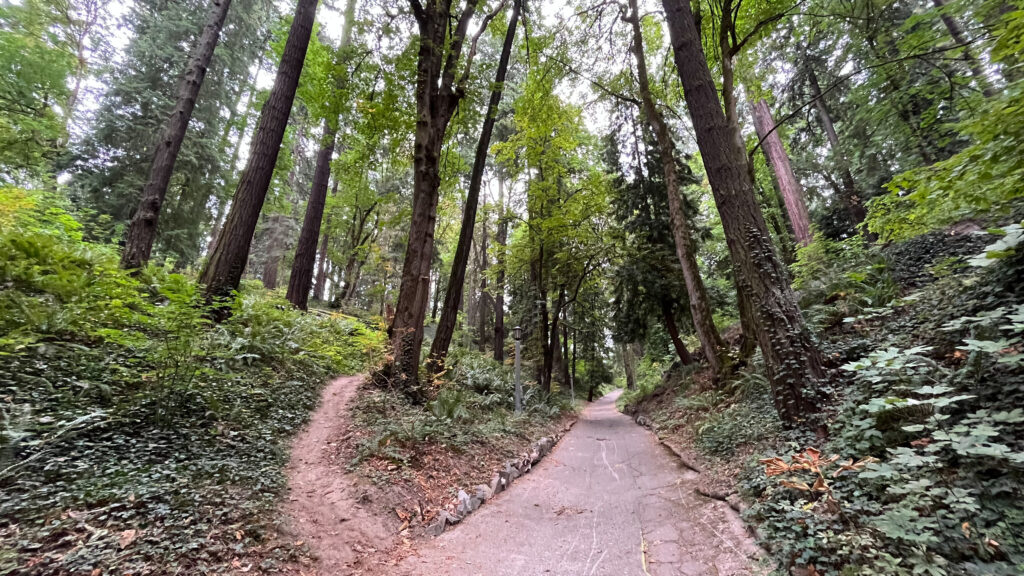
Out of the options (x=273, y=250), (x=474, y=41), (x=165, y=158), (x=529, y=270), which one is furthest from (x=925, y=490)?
(x=273, y=250)

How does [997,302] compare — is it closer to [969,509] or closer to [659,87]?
[969,509]

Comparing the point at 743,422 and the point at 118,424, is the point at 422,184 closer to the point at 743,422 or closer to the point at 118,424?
the point at 118,424

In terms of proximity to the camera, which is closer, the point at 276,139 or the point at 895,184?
the point at 895,184

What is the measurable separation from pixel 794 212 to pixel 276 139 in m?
12.6

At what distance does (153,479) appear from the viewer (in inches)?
109

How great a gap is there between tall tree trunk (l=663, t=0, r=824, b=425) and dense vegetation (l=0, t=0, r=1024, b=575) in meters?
0.04

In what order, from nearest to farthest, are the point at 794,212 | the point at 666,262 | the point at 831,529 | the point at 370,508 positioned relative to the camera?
the point at 831,529 < the point at 370,508 < the point at 794,212 < the point at 666,262

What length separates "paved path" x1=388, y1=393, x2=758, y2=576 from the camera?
2908mm

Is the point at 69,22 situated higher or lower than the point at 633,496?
higher

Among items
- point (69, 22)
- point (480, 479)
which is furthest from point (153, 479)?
point (69, 22)

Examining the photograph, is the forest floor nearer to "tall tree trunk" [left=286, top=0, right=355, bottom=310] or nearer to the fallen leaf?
the fallen leaf

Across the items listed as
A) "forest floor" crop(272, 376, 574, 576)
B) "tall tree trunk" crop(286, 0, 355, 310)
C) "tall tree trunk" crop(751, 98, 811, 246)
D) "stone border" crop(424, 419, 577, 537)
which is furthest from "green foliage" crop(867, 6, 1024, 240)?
"tall tree trunk" crop(286, 0, 355, 310)

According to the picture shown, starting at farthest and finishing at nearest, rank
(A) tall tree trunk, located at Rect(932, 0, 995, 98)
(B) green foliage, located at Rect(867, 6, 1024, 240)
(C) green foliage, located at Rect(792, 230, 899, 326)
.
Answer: (C) green foliage, located at Rect(792, 230, 899, 326)
(A) tall tree trunk, located at Rect(932, 0, 995, 98)
(B) green foliage, located at Rect(867, 6, 1024, 240)

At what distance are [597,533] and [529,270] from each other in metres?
10.7
